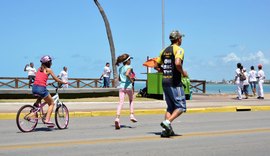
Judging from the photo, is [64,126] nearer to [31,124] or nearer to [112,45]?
[31,124]

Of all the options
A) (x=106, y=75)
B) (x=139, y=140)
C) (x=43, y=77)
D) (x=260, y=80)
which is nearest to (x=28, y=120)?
(x=43, y=77)

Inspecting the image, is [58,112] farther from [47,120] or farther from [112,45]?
[112,45]

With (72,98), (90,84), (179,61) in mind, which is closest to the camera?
(179,61)

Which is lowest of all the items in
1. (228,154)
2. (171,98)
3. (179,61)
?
(228,154)

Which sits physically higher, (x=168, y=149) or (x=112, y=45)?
(x=112, y=45)

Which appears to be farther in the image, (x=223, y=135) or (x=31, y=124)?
(x=31, y=124)

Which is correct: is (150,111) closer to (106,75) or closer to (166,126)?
(166,126)

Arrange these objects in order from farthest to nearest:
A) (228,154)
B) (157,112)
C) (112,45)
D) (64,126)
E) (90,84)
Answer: (90,84) < (112,45) < (157,112) < (64,126) < (228,154)

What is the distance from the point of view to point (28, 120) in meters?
10.5

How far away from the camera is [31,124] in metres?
10.5

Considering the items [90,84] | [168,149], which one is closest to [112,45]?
[90,84]

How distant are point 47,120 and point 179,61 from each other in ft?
11.1

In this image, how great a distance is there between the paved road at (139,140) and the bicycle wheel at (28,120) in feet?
0.61

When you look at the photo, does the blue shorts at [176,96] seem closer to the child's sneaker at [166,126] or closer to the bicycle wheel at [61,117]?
the child's sneaker at [166,126]
